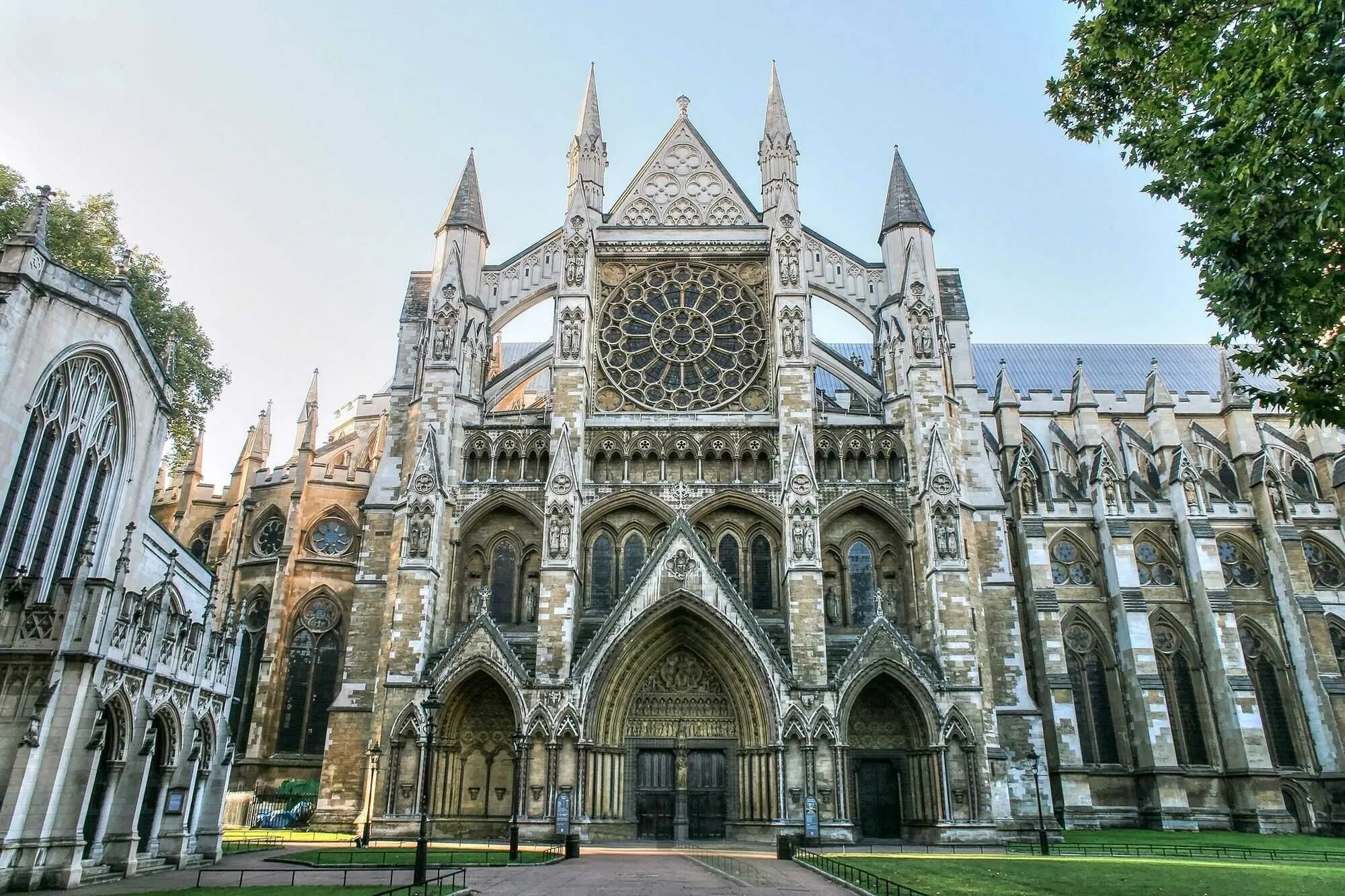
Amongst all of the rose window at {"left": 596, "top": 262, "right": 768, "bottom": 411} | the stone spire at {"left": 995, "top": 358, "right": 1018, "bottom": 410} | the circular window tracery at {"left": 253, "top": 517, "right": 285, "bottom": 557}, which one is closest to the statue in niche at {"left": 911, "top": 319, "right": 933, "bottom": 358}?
the rose window at {"left": 596, "top": 262, "right": 768, "bottom": 411}

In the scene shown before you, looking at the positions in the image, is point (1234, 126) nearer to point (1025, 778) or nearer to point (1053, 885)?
point (1053, 885)

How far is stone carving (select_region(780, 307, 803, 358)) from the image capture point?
30.9 meters

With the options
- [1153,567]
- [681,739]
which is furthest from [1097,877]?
[1153,567]

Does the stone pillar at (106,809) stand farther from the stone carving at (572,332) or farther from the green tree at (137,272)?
the stone carving at (572,332)

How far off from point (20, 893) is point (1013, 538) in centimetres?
3562

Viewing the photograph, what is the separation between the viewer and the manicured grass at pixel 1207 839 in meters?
28.3

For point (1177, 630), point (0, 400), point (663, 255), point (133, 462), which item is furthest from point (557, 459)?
point (1177, 630)

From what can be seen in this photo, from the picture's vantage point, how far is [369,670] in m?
28.4

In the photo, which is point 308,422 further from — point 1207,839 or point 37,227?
point 1207,839

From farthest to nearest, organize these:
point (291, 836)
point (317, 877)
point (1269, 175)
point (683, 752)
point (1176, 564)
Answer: point (1176, 564), point (683, 752), point (291, 836), point (317, 877), point (1269, 175)

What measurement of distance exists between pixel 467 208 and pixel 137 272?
11.1m

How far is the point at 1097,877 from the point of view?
17719 millimetres

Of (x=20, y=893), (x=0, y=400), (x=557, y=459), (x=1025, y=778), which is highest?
(x=557, y=459)

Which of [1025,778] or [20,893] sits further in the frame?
[1025,778]
